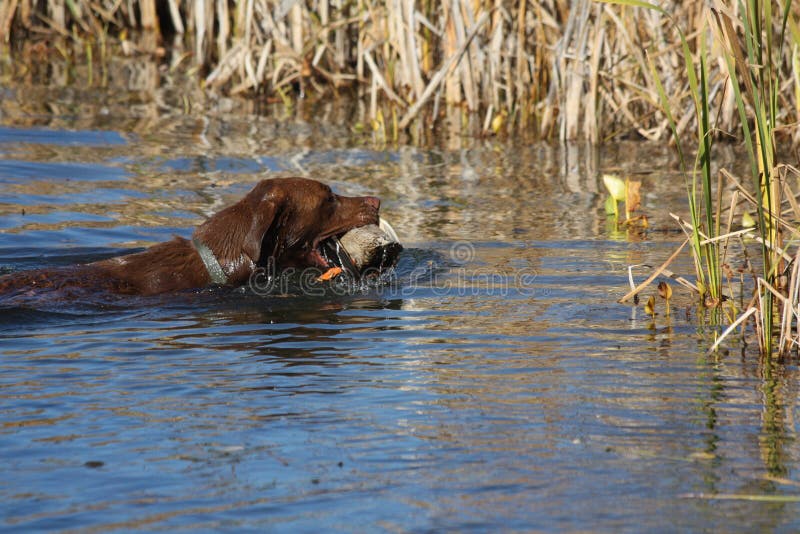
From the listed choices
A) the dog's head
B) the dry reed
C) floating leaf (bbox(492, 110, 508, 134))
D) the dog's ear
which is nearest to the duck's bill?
the dog's head

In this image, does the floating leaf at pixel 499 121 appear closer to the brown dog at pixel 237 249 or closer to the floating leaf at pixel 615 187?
the floating leaf at pixel 615 187

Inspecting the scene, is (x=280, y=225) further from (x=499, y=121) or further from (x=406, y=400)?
(x=499, y=121)

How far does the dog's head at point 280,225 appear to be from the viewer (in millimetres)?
7117

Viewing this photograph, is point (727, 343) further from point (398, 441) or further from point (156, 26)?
point (156, 26)

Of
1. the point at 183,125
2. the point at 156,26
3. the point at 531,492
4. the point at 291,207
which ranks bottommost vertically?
the point at 531,492

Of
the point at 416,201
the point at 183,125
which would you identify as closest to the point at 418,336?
the point at 416,201

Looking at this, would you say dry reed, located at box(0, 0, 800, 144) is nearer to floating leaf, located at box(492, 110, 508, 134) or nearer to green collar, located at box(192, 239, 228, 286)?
floating leaf, located at box(492, 110, 508, 134)

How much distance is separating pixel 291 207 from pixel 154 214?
267 cm

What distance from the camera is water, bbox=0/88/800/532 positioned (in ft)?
12.4

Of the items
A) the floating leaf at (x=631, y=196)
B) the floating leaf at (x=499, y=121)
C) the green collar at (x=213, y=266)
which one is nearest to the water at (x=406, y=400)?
the green collar at (x=213, y=266)

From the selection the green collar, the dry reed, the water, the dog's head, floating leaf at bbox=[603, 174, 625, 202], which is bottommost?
the water

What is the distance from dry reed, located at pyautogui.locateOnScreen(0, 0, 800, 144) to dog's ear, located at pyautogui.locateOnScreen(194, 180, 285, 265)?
4353 mm

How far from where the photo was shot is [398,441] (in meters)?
4.34

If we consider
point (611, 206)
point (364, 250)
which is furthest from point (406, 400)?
point (611, 206)
